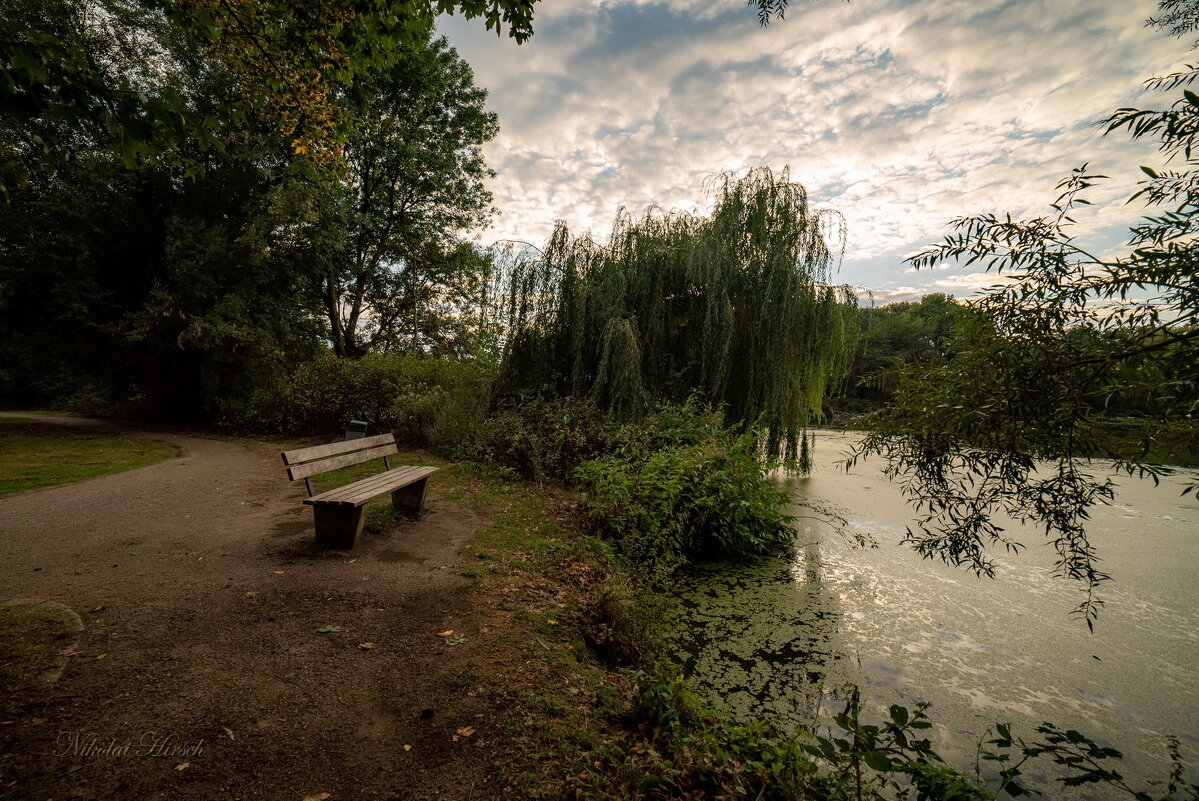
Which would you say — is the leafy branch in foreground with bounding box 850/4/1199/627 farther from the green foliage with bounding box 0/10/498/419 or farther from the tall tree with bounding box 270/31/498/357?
the tall tree with bounding box 270/31/498/357

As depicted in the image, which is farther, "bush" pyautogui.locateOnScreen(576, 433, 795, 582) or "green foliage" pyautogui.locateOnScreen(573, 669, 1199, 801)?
"bush" pyautogui.locateOnScreen(576, 433, 795, 582)

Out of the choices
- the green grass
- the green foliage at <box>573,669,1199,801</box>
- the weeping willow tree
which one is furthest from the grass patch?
the weeping willow tree

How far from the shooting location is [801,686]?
9.74ft

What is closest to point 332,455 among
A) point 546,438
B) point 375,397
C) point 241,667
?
point 241,667

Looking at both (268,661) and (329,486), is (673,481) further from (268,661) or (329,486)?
(329,486)

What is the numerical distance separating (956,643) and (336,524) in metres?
5.01

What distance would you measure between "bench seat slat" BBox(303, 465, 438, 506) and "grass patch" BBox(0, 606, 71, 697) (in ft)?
4.22

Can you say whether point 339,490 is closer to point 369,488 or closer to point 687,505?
point 369,488

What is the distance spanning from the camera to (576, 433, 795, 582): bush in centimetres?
460

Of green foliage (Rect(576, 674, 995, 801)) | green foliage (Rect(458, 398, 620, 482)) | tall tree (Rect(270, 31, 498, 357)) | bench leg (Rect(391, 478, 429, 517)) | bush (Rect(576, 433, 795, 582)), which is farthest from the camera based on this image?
tall tree (Rect(270, 31, 498, 357))

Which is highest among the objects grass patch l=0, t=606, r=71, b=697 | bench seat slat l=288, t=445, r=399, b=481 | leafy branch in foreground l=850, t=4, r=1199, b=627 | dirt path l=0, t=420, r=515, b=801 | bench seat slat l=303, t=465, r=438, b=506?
leafy branch in foreground l=850, t=4, r=1199, b=627

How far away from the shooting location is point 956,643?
11.8 ft

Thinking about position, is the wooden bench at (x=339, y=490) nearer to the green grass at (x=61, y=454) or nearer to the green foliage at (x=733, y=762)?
the green foliage at (x=733, y=762)

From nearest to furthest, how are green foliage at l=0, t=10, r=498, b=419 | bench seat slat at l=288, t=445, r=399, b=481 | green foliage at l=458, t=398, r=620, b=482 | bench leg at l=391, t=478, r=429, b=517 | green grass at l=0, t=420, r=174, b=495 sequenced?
bench seat slat at l=288, t=445, r=399, b=481 < bench leg at l=391, t=478, r=429, b=517 < green grass at l=0, t=420, r=174, b=495 < green foliage at l=458, t=398, r=620, b=482 < green foliage at l=0, t=10, r=498, b=419
